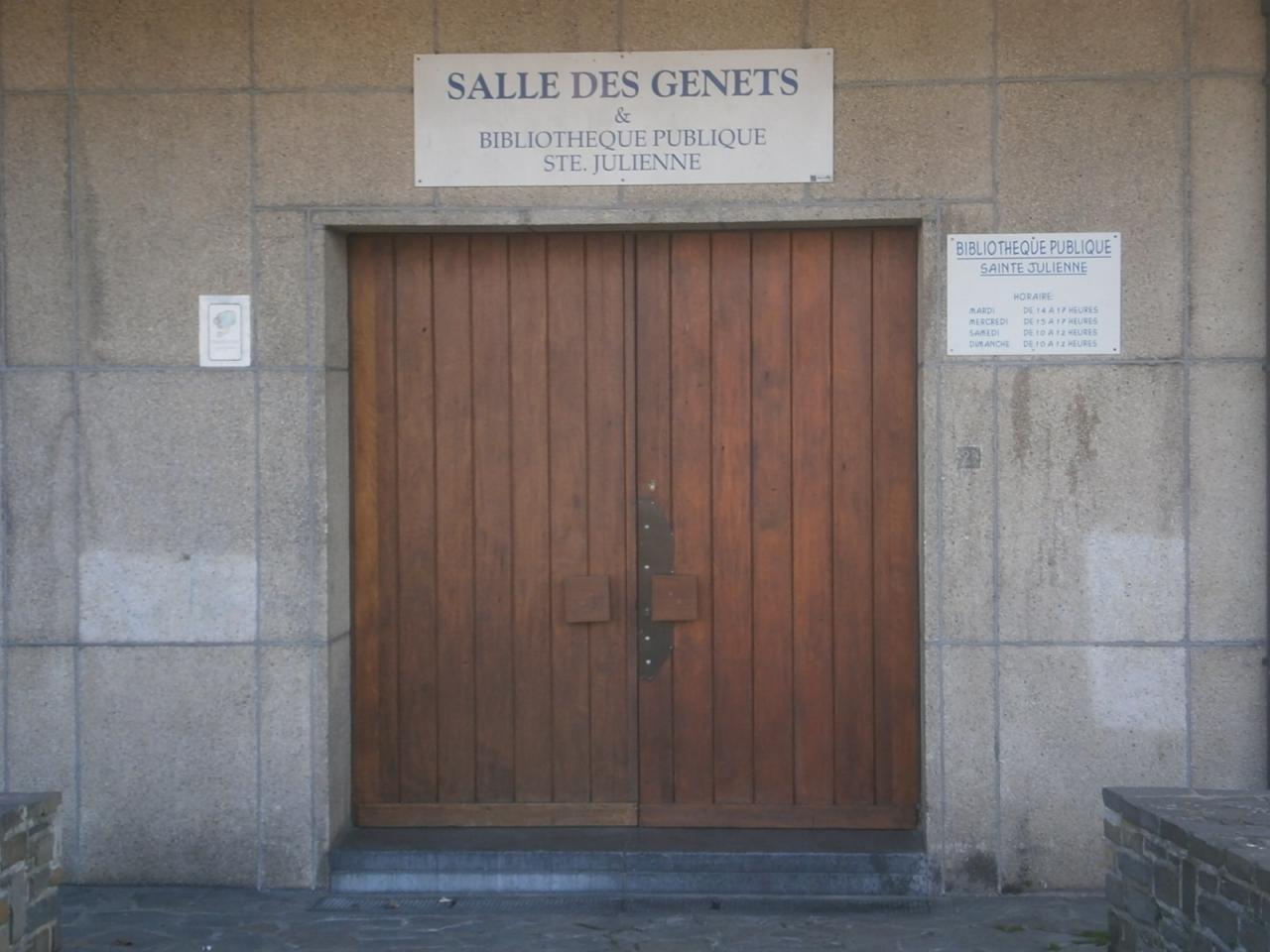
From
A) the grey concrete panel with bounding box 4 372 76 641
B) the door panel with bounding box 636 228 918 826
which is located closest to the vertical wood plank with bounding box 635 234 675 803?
the door panel with bounding box 636 228 918 826

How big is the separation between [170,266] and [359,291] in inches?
30.0

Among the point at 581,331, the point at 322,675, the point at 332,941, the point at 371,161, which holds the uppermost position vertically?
the point at 371,161

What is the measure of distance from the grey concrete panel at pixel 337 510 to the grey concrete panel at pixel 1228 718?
11.3 ft

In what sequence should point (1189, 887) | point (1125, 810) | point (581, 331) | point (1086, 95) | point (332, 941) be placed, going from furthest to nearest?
point (581, 331)
point (1086, 95)
point (332, 941)
point (1125, 810)
point (1189, 887)

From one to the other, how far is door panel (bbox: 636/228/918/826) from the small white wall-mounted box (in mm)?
1612

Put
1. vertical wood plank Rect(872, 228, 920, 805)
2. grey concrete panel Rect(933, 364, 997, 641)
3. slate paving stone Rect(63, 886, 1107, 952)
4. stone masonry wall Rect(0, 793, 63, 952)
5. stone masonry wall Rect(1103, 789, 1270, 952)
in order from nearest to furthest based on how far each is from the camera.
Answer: stone masonry wall Rect(1103, 789, 1270, 952)
stone masonry wall Rect(0, 793, 63, 952)
slate paving stone Rect(63, 886, 1107, 952)
grey concrete panel Rect(933, 364, 997, 641)
vertical wood plank Rect(872, 228, 920, 805)

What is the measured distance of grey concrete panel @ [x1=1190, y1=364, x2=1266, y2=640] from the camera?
5980 mm

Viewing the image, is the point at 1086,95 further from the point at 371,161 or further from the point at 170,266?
the point at 170,266

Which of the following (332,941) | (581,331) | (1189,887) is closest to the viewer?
(1189,887)

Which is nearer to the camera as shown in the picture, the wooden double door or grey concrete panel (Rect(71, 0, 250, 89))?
grey concrete panel (Rect(71, 0, 250, 89))

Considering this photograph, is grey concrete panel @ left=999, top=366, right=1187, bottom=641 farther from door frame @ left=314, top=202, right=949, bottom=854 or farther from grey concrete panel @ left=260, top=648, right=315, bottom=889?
grey concrete panel @ left=260, top=648, right=315, bottom=889

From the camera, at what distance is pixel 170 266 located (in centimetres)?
616

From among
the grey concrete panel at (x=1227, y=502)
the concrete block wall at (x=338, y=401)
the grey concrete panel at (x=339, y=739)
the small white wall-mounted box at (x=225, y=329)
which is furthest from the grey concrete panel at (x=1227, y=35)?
the grey concrete panel at (x=339, y=739)

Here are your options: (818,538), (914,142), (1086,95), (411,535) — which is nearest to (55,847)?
(411,535)
